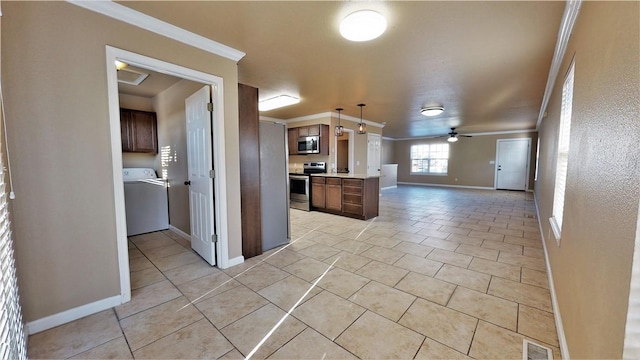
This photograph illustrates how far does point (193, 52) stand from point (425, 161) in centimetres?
1107

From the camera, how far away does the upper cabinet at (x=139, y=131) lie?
4230 mm

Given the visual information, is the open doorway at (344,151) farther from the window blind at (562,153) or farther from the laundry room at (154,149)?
the window blind at (562,153)

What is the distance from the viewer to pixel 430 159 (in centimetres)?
1148

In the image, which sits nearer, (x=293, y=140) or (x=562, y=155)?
(x=562, y=155)

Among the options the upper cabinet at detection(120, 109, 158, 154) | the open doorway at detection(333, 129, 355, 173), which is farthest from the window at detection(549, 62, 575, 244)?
the upper cabinet at detection(120, 109, 158, 154)

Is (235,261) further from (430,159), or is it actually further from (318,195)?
(430,159)

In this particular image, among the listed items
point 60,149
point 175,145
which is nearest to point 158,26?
point 60,149

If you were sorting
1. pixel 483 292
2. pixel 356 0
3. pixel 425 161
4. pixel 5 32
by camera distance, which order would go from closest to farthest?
pixel 5 32, pixel 356 0, pixel 483 292, pixel 425 161

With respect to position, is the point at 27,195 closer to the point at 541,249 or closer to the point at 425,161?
the point at 541,249

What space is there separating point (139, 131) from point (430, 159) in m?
10.9

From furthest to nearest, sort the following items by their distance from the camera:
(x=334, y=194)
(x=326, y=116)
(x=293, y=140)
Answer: (x=293, y=140) < (x=326, y=116) < (x=334, y=194)

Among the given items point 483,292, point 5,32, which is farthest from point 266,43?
point 483,292

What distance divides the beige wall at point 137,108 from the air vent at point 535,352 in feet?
18.4

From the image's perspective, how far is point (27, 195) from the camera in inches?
67.2
